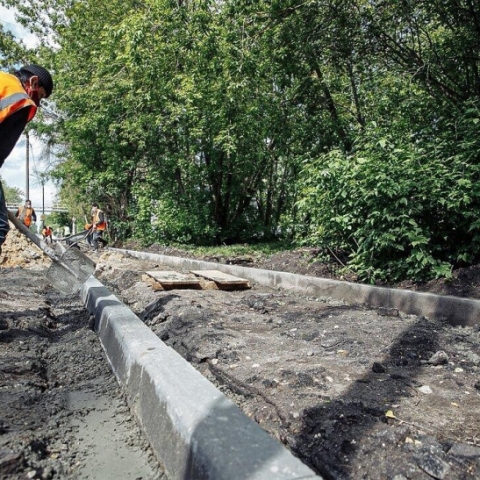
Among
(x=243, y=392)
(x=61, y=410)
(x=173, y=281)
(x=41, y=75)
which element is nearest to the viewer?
(x=61, y=410)

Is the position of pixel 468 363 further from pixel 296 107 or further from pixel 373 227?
pixel 296 107

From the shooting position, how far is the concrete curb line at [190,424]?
4.68ft

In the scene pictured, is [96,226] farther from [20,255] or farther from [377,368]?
[377,368]

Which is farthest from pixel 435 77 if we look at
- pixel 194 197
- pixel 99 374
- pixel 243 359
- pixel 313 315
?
pixel 194 197

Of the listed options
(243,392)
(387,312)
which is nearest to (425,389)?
(243,392)

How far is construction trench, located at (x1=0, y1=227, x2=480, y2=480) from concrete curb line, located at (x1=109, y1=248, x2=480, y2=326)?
21 millimetres

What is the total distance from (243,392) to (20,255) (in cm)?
1002

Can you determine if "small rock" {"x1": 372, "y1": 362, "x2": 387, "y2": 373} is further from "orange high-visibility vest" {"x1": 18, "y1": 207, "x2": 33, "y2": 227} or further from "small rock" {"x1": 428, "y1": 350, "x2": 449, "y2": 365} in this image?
"orange high-visibility vest" {"x1": 18, "y1": 207, "x2": 33, "y2": 227}

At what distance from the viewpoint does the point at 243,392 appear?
2.68 meters

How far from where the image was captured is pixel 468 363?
10.5 feet

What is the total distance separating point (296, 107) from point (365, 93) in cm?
168

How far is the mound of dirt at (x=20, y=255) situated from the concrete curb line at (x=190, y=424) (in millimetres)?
8896

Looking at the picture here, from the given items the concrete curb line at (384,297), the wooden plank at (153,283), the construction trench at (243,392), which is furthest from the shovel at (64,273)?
the concrete curb line at (384,297)

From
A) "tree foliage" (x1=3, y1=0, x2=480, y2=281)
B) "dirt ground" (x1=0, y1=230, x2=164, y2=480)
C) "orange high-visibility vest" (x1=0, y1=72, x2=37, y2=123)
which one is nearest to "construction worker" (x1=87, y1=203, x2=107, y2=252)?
"tree foliage" (x1=3, y1=0, x2=480, y2=281)
